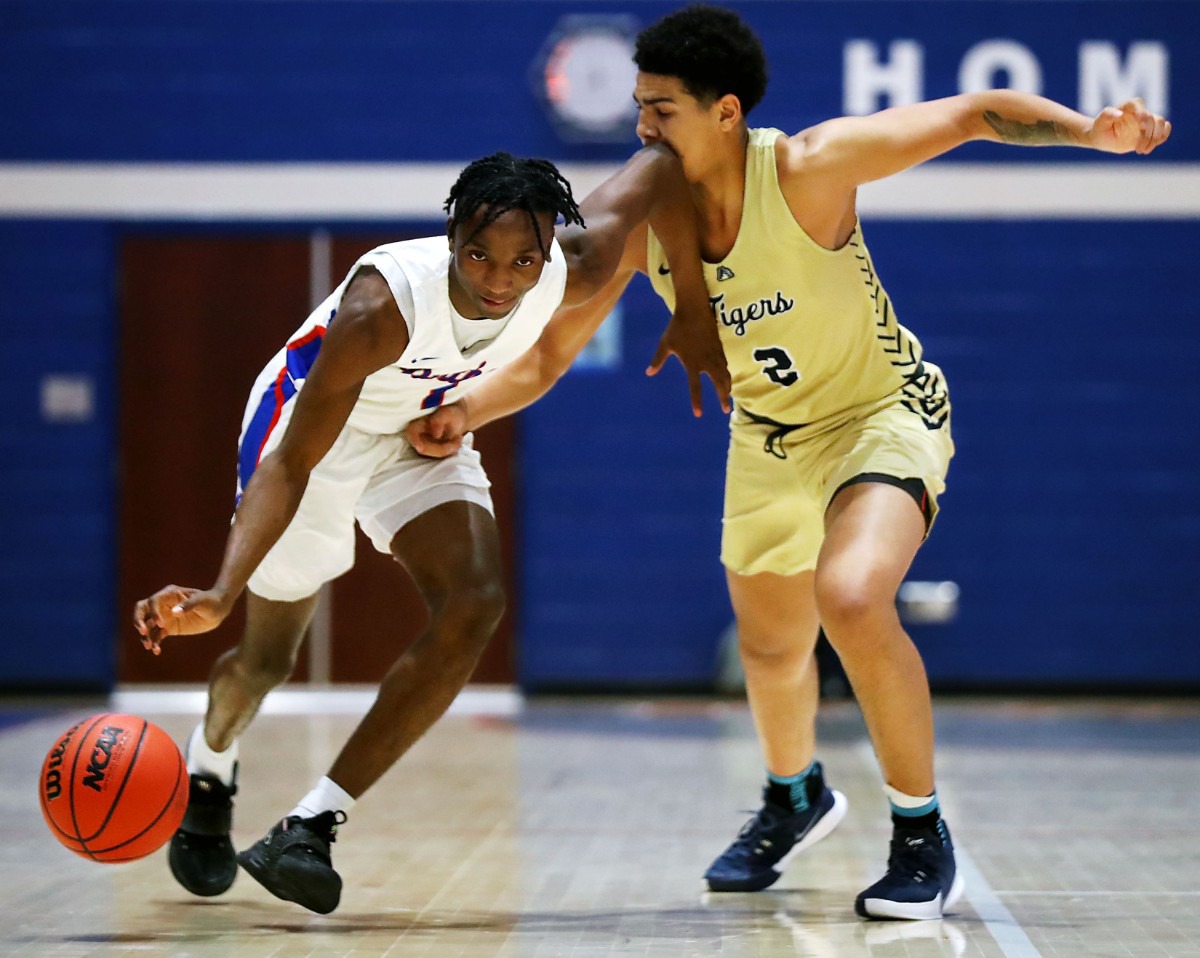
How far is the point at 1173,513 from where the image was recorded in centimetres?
827

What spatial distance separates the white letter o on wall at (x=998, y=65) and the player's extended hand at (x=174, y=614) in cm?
643

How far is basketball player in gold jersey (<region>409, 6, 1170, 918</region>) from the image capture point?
3145mm

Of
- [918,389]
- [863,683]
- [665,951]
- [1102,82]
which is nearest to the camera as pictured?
[665,951]

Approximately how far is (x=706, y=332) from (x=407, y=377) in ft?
2.23

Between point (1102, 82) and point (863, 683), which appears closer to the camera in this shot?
point (863, 683)

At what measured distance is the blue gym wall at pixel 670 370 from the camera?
827 centimetres

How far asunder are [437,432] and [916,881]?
4.50ft

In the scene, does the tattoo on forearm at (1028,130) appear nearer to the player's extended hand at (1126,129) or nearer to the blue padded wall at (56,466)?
the player's extended hand at (1126,129)

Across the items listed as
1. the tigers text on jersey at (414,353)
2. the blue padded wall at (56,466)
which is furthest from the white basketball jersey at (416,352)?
the blue padded wall at (56,466)

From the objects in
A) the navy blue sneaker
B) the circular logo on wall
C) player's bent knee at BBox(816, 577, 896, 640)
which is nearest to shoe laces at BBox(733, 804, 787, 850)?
the navy blue sneaker

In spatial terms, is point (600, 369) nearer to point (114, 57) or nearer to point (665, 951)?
point (114, 57)

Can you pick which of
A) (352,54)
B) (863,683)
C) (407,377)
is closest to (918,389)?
(863,683)

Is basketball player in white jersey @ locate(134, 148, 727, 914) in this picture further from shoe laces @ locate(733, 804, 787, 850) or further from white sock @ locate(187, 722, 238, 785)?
shoe laces @ locate(733, 804, 787, 850)

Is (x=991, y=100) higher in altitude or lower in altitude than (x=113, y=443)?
higher
